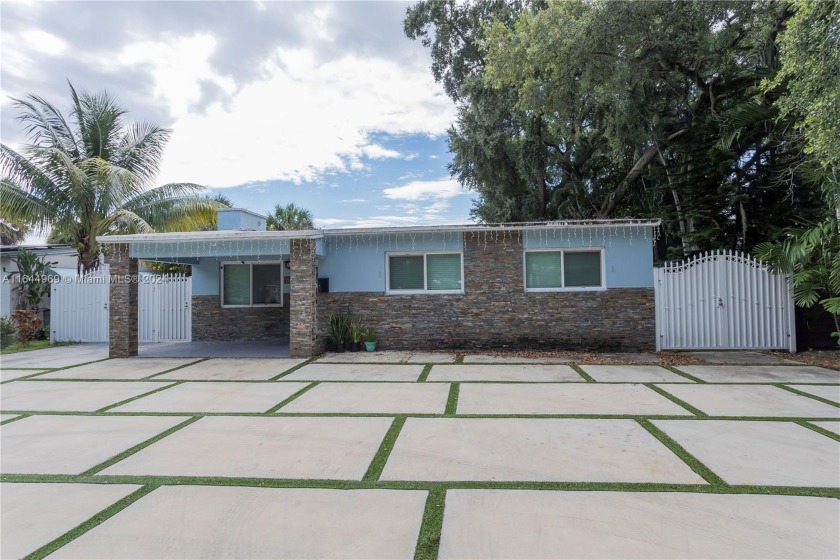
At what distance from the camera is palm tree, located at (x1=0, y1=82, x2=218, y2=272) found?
38.6 feet

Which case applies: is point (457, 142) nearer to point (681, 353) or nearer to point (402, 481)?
point (681, 353)

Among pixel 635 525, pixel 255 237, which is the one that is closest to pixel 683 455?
pixel 635 525

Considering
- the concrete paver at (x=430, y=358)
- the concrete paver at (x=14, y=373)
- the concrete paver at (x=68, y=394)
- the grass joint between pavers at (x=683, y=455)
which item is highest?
the concrete paver at (x=430, y=358)

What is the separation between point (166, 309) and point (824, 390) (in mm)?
14101

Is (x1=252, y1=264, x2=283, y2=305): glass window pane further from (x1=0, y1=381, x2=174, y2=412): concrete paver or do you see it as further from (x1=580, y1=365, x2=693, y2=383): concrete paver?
(x1=580, y1=365, x2=693, y2=383): concrete paver

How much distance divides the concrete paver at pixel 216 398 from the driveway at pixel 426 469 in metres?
0.05

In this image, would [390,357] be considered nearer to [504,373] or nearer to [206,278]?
[504,373]

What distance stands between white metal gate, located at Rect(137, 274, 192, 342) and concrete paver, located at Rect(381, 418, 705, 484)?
31.6ft

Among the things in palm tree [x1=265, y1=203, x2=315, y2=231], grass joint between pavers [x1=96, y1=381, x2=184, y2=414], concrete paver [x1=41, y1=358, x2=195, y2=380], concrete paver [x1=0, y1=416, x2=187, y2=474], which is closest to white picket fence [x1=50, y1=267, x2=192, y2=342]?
concrete paver [x1=41, y1=358, x2=195, y2=380]

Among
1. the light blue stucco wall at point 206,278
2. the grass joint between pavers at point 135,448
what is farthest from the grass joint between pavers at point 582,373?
the light blue stucco wall at point 206,278

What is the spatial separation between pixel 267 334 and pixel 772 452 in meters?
11.0

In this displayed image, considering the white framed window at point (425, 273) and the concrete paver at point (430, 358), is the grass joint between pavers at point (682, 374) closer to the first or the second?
the concrete paver at point (430, 358)

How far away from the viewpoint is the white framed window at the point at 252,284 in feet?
40.0

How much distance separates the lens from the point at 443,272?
1035cm
